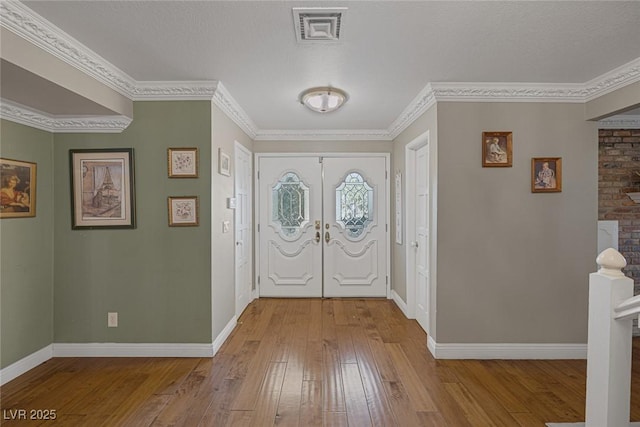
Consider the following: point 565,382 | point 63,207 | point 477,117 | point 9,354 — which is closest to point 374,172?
point 477,117

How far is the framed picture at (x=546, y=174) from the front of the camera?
10.3 feet

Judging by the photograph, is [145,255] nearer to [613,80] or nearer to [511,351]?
[511,351]

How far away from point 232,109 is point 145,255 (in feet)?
5.42

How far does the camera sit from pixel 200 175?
124 inches

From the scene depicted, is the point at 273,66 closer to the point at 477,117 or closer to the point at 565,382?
the point at 477,117

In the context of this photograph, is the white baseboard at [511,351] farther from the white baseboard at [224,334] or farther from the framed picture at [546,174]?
the white baseboard at [224,334]

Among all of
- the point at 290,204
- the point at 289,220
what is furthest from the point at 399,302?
the point at 290,204

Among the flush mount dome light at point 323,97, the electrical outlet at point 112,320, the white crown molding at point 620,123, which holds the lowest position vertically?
the electrical outlet at point 112,320

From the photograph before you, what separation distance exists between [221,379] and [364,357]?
4.00 ft

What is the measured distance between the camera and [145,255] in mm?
3182

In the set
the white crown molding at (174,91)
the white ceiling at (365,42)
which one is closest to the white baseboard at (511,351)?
the white ceiling at (365,42)

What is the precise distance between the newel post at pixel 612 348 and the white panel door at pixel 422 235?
203 centimetres

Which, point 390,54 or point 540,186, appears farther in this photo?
point 540,186

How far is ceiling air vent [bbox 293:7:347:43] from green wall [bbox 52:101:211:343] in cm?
133
